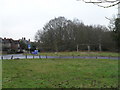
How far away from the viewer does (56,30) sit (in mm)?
56500

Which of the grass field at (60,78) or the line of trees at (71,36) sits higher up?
the line of trees at (71,36)

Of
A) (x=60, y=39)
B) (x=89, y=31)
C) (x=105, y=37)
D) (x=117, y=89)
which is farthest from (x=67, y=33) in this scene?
(x=117, y=89)

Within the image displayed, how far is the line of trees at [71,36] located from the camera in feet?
172

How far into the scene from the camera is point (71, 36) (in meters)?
56.9

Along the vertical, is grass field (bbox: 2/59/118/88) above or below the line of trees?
below

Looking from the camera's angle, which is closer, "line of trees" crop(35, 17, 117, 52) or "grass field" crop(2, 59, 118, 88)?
"grass field" crop(2, 59, 118, 88)

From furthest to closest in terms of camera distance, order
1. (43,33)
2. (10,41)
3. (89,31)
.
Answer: (10,41), (43,33), (89,31)

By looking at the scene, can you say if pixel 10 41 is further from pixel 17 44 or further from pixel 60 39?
pixel 60 39

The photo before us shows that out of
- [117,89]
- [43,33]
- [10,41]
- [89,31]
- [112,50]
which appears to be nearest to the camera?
[117,89]

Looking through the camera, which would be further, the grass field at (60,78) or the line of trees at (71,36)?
the line of trees at (71,36)

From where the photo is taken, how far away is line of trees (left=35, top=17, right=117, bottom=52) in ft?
172

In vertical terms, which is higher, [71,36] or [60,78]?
[71,36]

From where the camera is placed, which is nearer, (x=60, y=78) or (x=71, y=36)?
(x=60, y=78)

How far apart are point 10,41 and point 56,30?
31.9 metres
